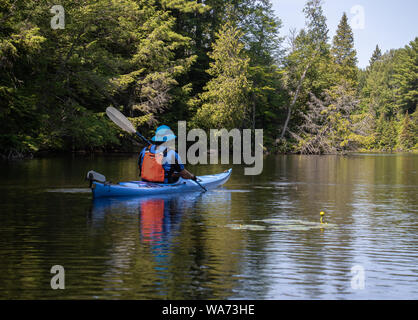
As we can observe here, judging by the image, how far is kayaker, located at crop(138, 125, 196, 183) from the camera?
42.6 feet

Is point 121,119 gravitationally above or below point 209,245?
above

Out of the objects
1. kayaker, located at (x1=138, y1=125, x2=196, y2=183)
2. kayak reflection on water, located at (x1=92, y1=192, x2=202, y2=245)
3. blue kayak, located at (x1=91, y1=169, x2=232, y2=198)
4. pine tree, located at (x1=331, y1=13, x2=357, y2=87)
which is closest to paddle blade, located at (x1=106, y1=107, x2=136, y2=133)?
kayaker, located at (x1=138, y1=125, x2=196, y2=183)

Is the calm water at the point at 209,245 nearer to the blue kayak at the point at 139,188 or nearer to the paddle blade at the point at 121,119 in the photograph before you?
the blue kayak at the point at 139,188

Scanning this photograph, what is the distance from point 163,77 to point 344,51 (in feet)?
106

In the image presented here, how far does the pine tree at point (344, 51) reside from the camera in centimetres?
5897

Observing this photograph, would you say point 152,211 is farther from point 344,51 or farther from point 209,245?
point 344,51

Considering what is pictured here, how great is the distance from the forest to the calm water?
12934 mm

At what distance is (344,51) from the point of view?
209ft

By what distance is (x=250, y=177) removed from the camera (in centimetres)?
2067

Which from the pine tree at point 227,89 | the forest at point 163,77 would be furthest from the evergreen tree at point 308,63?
the pine tree at point 227,89

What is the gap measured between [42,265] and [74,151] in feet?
108

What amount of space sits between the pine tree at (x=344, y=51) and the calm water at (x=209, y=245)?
4634cm

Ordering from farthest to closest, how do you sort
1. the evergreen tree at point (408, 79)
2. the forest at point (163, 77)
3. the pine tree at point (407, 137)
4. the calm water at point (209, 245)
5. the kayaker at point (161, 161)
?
the evergreen tree at point (408, 79), the pine tree at point (407, 137), the forest at point (163, 77), the kayaker at point (161, 161), the calm water at point (209, 245)

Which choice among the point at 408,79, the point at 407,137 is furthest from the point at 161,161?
the point at 408,79
